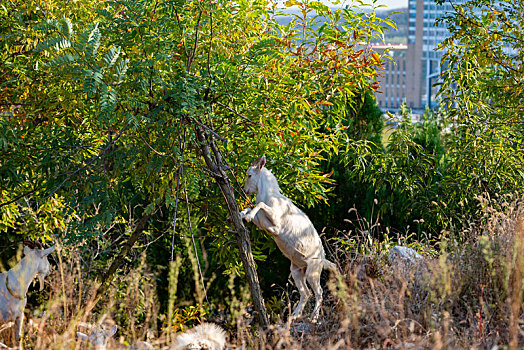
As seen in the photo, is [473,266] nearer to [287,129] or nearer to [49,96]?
[287,129]

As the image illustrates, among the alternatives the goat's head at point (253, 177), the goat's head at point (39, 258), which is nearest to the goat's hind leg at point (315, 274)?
the goat's head at point (253, 177)

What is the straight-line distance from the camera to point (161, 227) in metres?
6.14

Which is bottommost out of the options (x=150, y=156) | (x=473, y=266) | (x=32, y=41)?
(x=473, y=266)

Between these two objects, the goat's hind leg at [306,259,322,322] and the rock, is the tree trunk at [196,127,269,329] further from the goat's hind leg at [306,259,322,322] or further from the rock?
the rock

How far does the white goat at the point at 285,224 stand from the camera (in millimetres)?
3506

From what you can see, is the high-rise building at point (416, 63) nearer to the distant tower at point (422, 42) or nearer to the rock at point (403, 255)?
the distant tower at point (422, 42)

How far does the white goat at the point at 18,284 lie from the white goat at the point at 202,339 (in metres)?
1.00

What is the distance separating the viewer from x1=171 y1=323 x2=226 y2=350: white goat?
9.98 ft

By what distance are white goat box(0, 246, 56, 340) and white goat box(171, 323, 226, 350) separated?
39.4 inches

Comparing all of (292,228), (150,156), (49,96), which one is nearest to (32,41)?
(49,96)

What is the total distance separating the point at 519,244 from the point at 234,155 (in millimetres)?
2392

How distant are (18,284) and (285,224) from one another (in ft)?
5.57

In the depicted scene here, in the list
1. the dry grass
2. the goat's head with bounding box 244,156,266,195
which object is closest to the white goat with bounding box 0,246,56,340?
the dry grass

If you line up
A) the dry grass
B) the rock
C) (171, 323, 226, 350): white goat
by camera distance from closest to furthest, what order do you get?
the dry grass
(171, 323, 226, 350): white goat
the rock
